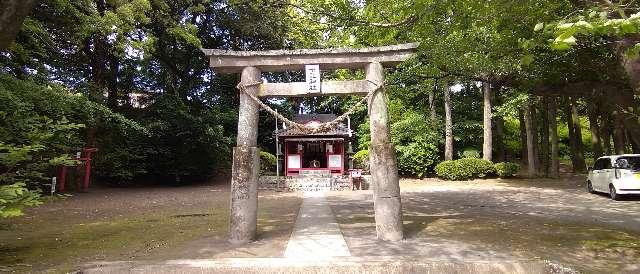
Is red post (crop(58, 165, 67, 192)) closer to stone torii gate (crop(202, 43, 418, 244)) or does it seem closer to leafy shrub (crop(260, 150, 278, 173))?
leafy shrub (crop(260, 150, 278, 173))

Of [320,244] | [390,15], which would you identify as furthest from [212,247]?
[390,15]

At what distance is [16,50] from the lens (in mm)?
12344

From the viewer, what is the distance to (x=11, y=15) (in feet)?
14.9

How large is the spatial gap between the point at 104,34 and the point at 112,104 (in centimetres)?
677

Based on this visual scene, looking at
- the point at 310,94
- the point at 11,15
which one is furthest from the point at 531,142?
the point at 11,15

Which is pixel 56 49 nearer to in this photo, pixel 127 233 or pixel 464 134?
pixel 127 233

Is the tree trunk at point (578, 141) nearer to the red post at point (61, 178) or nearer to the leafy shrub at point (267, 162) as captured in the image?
the leafy shrub at point (267, 162)

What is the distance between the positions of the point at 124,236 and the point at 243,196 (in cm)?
264

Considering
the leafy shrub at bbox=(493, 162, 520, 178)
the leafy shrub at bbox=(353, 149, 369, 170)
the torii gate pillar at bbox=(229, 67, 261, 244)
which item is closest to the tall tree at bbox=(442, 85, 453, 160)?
the leafy shrub at bbox=(493, 162, 520, 178)

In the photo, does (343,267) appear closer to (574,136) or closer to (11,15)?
(11,15)

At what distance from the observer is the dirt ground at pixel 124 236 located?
5.68 meters

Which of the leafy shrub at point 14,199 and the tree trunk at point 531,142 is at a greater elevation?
the tree trunk at point 531,142

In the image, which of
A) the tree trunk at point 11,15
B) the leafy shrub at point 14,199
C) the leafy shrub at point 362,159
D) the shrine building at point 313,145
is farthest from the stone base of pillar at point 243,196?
the leafy shrub at point 362,159

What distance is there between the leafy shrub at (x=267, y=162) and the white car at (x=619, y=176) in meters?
17.9
